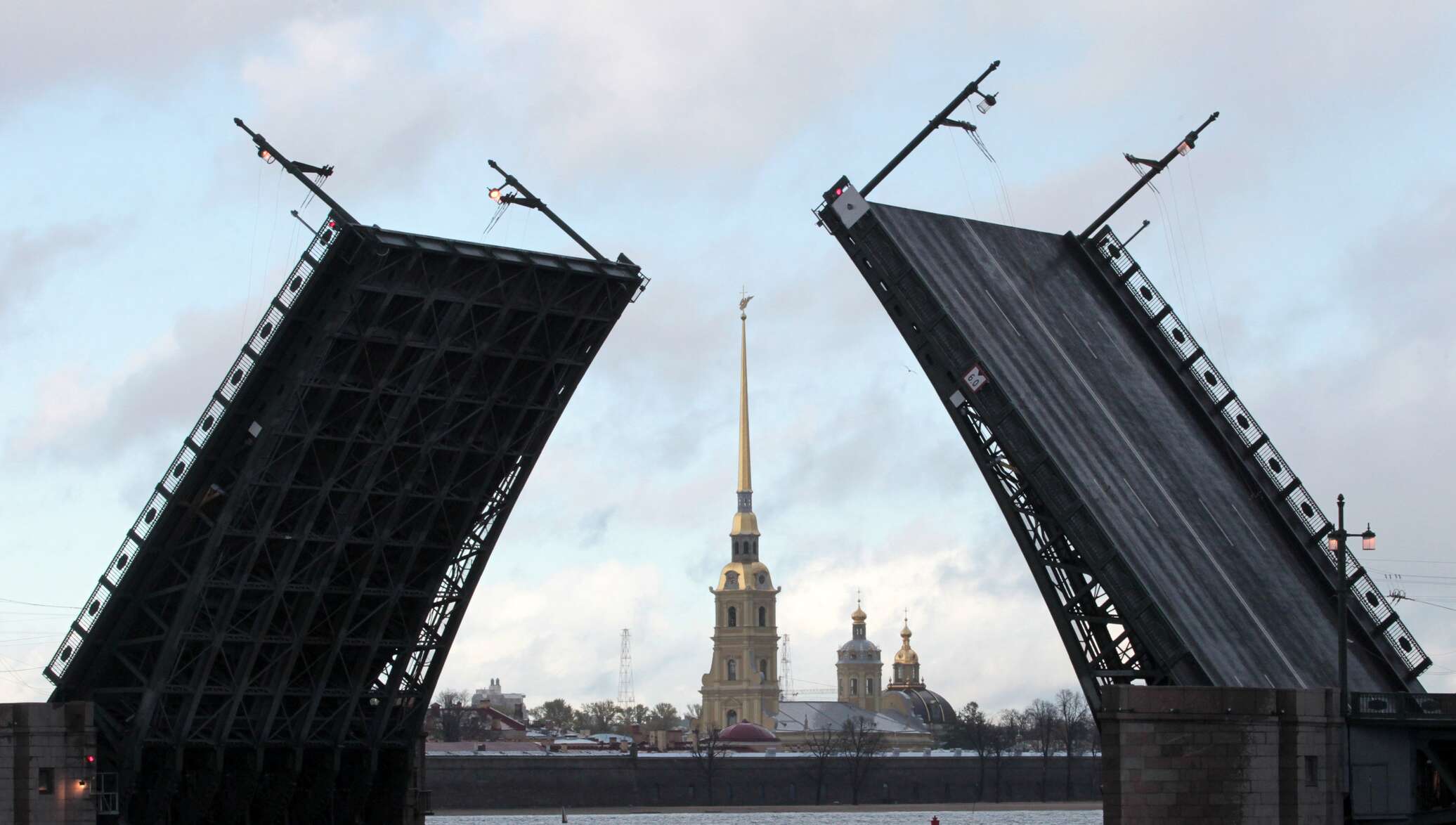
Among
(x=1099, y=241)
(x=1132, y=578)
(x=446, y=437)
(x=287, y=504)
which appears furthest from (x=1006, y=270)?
(x=287, y=504)

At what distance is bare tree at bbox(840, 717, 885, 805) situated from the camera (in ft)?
478

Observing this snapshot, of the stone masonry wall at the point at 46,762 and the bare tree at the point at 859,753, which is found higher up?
the stone masonry wall at the point at 46,762

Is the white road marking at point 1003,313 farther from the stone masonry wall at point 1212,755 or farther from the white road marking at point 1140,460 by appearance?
the stone masonry wall at point 1212,755

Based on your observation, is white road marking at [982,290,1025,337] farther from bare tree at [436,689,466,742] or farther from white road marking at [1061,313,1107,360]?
bare tree at [436,689,466,742]

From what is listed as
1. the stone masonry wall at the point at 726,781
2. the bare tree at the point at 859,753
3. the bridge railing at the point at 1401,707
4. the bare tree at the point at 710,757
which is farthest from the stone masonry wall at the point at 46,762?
the bare tree at the point at 859,753

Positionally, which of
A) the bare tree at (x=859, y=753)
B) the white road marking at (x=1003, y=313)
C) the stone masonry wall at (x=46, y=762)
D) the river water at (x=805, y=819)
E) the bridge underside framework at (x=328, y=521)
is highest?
the white road marking at (x=1003, y=313)

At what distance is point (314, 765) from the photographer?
1991 inches

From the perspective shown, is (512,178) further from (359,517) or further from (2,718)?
(2,718)

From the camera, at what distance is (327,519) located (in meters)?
46.3

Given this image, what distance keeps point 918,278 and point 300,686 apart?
1518 centimetres

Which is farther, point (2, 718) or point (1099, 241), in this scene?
point (1099, 241)

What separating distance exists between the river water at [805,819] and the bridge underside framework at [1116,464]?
5371 centimetres

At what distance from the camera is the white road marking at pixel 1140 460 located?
1761 inches

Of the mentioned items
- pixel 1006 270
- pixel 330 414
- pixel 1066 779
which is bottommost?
pixel 1066 779
